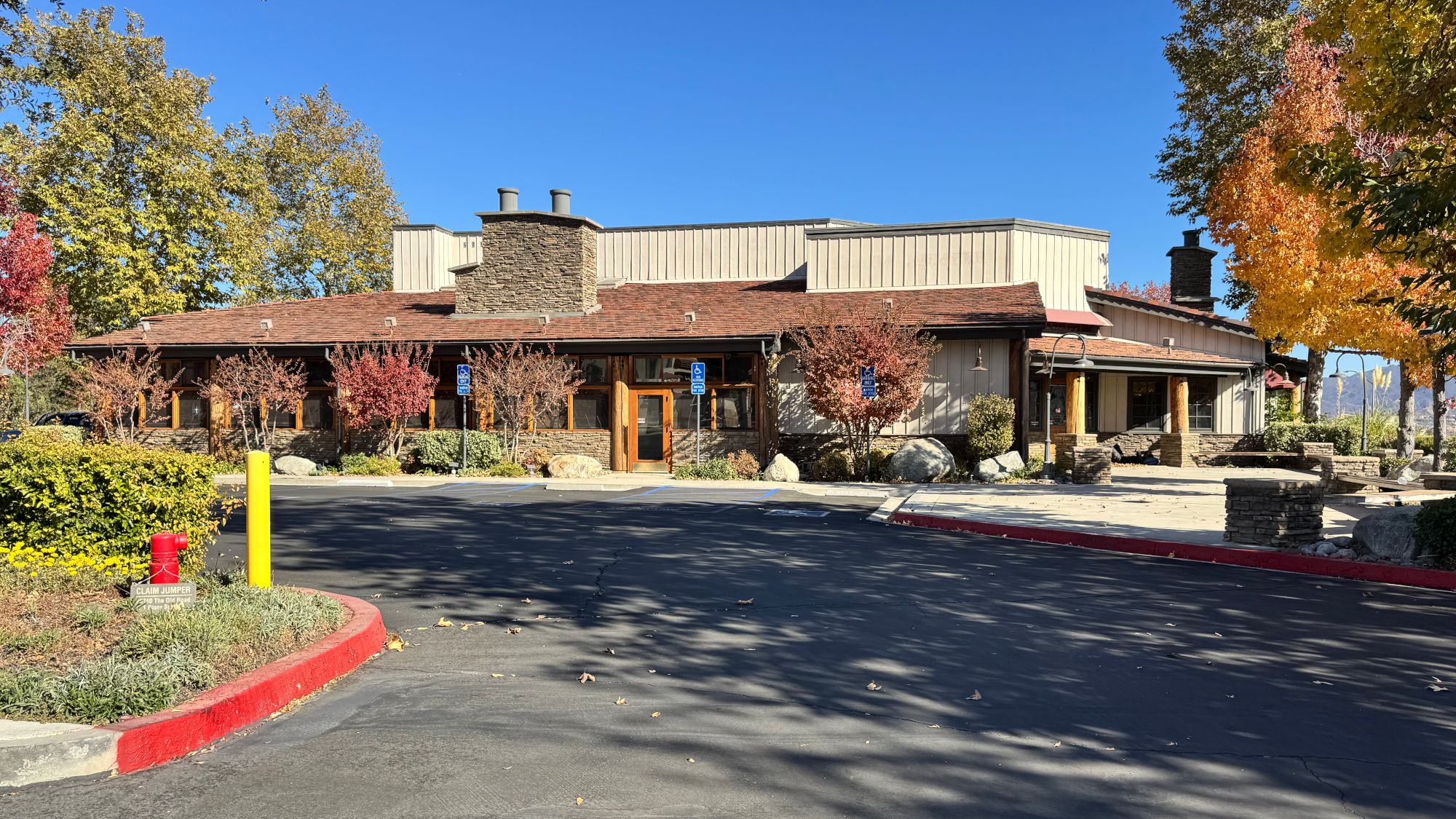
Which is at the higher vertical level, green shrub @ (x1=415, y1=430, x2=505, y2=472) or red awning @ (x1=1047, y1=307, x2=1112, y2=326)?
red awning @ (x1=1047, y1=307, x2=1112, y2=326)

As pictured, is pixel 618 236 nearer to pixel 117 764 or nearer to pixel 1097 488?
pixel 1097 488

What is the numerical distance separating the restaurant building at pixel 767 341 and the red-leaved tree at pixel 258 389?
0.38m

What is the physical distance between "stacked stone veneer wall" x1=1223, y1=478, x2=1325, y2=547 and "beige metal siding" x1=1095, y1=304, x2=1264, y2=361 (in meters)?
17.9

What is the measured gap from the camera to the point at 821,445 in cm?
2305

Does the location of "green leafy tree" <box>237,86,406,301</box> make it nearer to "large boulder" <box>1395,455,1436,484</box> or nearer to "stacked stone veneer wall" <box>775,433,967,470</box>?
"stacked stone veneer wall" <box>775,433,967,470</box>

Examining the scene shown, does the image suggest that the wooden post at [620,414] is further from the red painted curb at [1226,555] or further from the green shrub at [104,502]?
the green shrub at [104,502]

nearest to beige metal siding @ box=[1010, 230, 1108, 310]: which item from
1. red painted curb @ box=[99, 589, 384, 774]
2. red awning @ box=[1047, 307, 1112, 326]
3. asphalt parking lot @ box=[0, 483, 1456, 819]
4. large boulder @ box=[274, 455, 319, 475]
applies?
red awning @ box=[1047, 307, 1112, 326]

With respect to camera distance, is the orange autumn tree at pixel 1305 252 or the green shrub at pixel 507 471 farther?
the green shrub at pixel 507 471

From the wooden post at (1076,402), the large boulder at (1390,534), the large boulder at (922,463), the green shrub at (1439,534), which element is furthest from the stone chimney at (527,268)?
the green shrub at (1439,534)

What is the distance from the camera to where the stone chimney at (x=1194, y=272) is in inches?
1204

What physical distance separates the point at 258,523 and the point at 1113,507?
12.4 meters

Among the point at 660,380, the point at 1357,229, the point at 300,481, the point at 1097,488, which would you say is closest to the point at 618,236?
Answer: the point at 660,380

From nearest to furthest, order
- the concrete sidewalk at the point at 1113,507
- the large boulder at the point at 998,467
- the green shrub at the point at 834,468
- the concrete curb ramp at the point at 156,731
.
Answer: the concrete curb ramp at the point at 156,731, the concrete sidewalk at the point at 1113,507, the large boulder at the point at 998,467, the green shrub at the point at 834,468

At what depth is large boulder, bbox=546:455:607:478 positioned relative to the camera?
72.8ft
